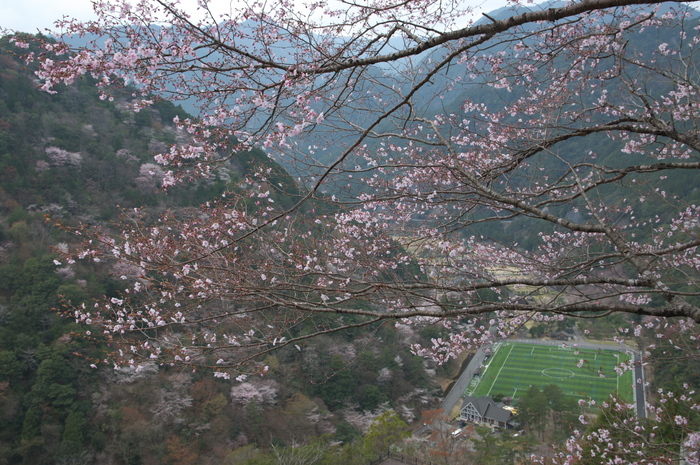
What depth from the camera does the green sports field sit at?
20.8 m

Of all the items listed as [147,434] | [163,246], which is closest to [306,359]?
[147,434]

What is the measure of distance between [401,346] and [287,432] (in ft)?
23.3

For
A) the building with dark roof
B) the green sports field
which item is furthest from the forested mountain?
the green sports field

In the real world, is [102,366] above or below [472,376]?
above

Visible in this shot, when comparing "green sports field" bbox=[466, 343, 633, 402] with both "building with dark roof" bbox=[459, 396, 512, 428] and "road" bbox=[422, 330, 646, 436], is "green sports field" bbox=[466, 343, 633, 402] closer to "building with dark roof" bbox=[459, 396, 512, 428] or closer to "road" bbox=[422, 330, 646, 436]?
"road" bbox=[422, 330, 646, 436]

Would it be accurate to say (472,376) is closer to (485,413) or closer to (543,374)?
(543,374)

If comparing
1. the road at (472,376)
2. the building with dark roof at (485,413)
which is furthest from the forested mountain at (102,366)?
the building with dark roof at (485,413)

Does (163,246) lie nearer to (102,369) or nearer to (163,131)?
(102,369)

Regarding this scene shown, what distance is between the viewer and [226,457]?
38.1 ft

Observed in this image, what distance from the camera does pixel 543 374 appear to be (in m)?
22.6

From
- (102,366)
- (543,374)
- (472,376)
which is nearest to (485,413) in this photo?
(472,376)

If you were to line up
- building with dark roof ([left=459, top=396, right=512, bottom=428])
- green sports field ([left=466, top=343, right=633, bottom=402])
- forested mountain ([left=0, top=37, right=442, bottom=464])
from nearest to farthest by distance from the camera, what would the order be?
forested mountain ([left=0, top=37, right=442, bottom=464]) < building with dark roof ([left=459, top=396, right=512, bottom=428]) < green sports field ([left=466, top=343, right=633, bottom=402])

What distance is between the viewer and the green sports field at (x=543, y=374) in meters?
20.8

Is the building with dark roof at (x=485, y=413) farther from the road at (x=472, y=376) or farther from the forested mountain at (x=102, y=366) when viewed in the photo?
the forested mountain at (x=102, y=366)
